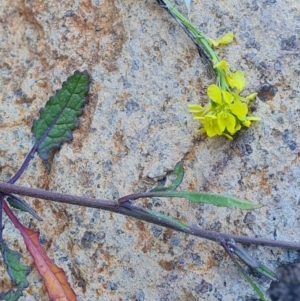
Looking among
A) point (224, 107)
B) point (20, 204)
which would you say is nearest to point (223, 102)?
point (224, 107)

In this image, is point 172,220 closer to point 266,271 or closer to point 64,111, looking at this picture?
point 266,271

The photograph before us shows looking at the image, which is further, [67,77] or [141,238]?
[67,77]

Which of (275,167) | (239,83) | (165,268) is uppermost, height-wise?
(239,83)

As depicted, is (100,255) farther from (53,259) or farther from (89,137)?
(89,137)

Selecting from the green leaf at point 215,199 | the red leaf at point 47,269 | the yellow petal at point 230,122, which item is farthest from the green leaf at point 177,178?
the red leaf at point 47,269

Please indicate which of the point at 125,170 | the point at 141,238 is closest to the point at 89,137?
the point at 125,170

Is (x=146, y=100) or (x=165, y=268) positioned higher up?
(x=146, y=100)

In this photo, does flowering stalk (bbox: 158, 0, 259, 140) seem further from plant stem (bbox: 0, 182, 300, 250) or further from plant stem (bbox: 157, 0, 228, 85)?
plant stem (bbox: 0, 182, 300, 250)
